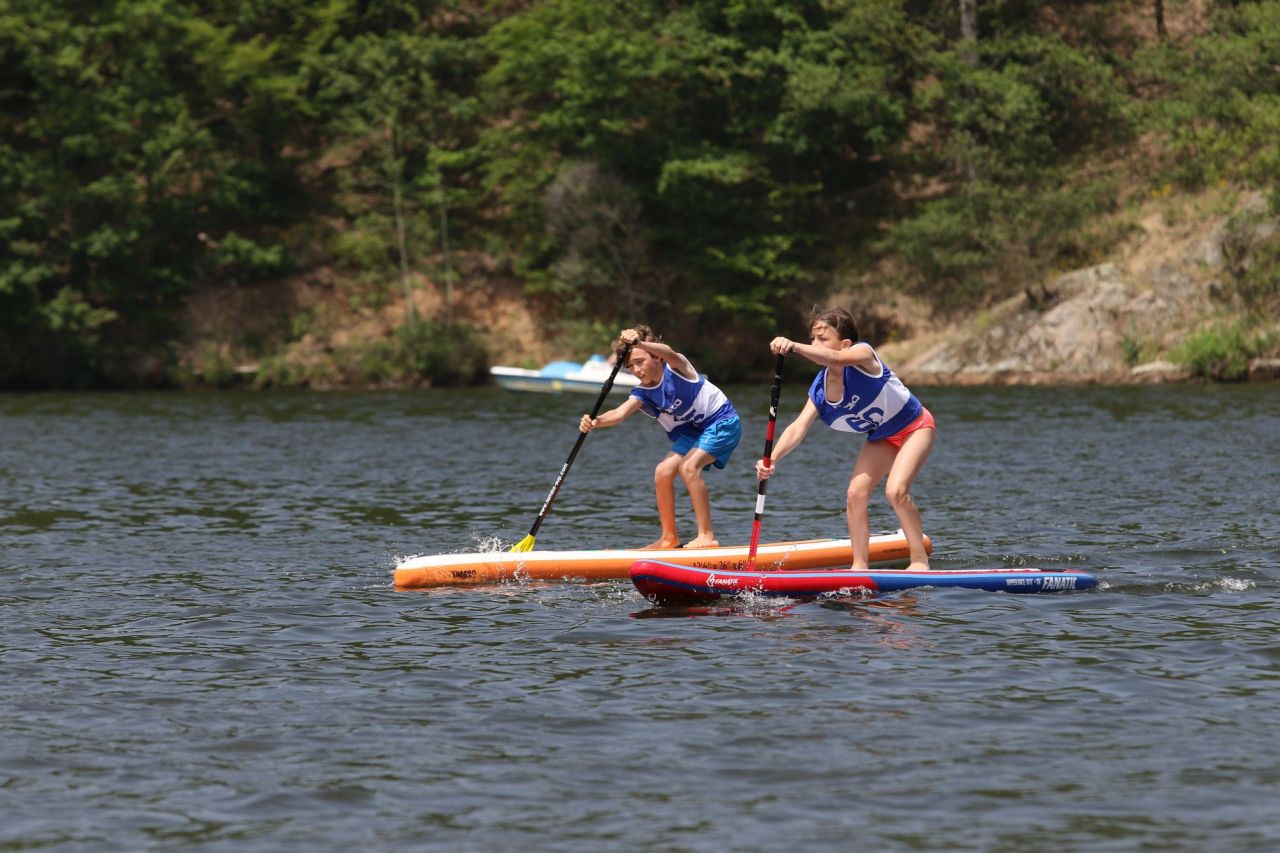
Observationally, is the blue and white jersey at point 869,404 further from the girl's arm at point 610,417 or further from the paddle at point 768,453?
the girl's arm at point 610,417

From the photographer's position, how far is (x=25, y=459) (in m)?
29.1

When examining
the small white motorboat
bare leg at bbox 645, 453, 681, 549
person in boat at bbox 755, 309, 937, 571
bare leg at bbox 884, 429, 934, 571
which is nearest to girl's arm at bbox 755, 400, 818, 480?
person in boat at bbox 755, 309, 937, 571

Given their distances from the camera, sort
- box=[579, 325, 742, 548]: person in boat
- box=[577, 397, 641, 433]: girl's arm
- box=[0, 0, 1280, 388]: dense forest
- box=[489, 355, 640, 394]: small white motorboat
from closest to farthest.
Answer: box=[577, 397, 641, 433]: girl's arm < box=[579, 325, 742, 548]: person in boat < box=[489, 355, 640, 394]: small white motorboat < box=[0, 0, 1280, 388]: dense forest

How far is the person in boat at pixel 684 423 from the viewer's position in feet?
50.2

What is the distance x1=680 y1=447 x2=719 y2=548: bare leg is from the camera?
15344mm

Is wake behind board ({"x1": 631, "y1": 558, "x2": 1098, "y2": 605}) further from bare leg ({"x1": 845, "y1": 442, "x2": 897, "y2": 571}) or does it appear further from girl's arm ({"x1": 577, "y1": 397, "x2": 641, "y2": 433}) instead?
girl's arm ({"x1": 577, "y1": 397, "x2": 641, "y2": 433})

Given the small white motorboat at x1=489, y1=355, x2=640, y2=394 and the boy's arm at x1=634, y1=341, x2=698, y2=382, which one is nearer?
the boy's arm at x1=634, y1=341, x2=698, y2=382

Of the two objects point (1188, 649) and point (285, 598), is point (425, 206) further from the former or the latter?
point (1188, 649)

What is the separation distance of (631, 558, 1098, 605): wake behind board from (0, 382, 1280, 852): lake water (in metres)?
0.19

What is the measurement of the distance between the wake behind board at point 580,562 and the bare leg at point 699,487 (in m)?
0.43

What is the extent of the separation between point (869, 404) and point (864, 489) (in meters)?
0.69

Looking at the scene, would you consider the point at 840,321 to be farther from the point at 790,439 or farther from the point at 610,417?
the point at 610,417

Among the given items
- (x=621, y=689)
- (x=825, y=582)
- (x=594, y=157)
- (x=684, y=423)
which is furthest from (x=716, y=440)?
(x=594, y=157)

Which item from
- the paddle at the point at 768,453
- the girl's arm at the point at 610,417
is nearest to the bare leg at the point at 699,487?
the girl's arm at the point at 610,417
